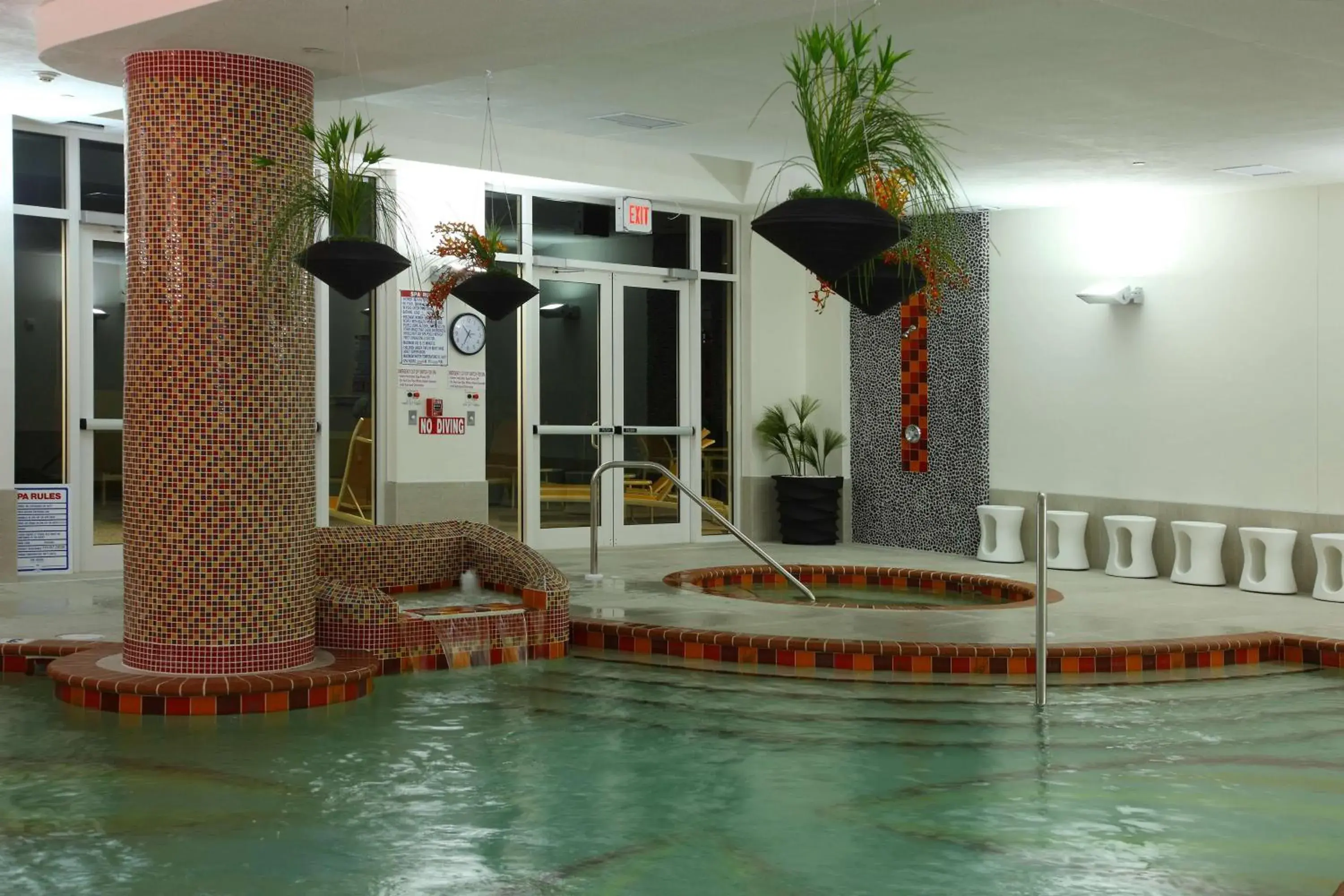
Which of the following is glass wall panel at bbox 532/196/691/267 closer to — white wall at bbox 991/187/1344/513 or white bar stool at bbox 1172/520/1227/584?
white wall at bbox 991/187/1344/513

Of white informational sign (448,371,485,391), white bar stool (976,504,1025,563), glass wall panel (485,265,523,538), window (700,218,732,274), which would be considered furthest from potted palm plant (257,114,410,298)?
white bar stool (976,504,1025,563)

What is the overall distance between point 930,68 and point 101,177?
18.6 ft

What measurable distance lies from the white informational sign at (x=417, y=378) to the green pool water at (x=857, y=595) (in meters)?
2.61

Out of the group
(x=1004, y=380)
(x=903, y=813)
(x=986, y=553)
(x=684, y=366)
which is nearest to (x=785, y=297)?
(x=684, y=366)

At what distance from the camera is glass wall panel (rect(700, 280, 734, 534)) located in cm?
1254

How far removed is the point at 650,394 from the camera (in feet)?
40.1

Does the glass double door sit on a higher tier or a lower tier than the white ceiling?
lower

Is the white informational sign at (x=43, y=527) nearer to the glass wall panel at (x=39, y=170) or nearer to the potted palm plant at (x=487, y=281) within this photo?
the glass wall panel at (x=39, y=170)

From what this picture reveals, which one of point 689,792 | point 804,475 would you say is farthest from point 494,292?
point 804,475

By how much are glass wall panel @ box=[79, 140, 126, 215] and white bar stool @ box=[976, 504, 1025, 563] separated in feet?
22.8

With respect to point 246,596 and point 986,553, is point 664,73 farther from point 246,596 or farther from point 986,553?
point 986,553

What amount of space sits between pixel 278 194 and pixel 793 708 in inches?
128

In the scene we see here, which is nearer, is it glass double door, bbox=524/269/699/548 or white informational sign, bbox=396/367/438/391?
white informational sign, bbox=396/367/438/391

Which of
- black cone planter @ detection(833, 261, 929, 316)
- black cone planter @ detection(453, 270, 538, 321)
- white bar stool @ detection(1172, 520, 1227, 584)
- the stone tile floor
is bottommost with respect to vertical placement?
the stone tile floor
